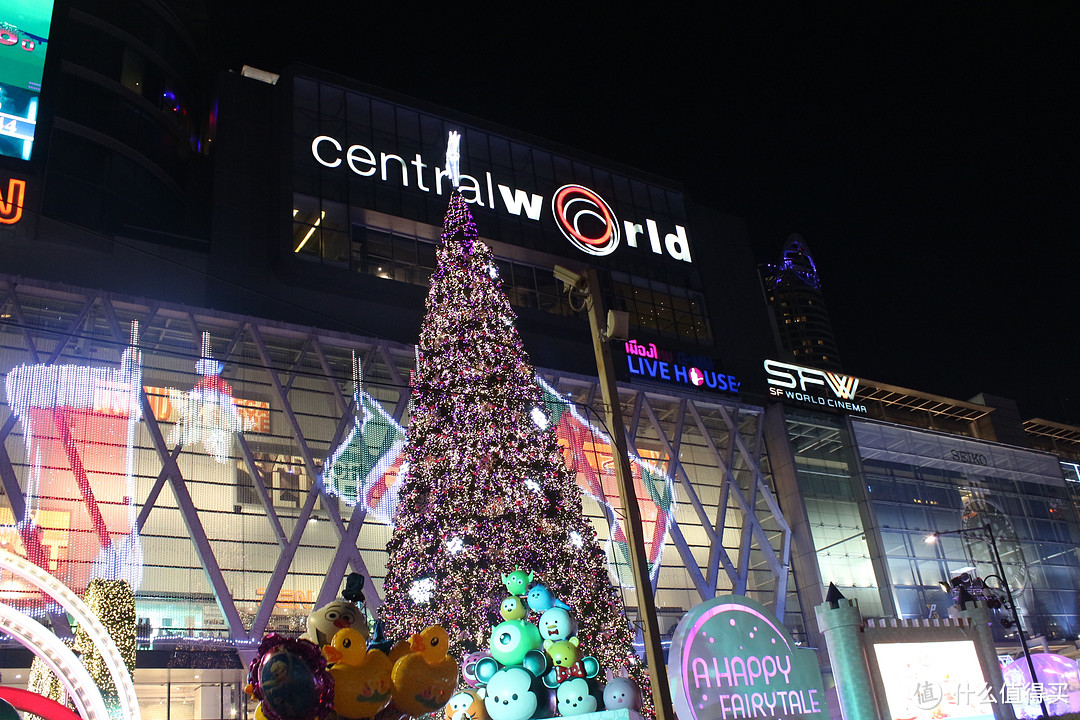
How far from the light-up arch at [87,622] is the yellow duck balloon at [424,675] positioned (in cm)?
233

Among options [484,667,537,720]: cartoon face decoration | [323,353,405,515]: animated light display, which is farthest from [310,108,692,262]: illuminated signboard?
[484,667,537,720]: cartoon face decoration

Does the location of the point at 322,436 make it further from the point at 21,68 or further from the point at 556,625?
the point at 556,625

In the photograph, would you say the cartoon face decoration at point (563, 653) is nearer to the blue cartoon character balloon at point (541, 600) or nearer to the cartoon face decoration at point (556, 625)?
the cartoon face decoration at point (556, 625)

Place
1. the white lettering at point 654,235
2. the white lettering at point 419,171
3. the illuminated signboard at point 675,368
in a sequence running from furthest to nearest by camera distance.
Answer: the white lettering at point 654,235, the illuminated signboard at point 675,368, the white lettering at point 419,171

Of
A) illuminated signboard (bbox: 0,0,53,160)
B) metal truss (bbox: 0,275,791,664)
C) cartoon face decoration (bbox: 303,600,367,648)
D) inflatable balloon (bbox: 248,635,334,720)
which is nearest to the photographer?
inflatable balloon (bbox: 248,635,334,720)

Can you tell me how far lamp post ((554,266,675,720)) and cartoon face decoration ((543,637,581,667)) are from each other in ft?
3.27

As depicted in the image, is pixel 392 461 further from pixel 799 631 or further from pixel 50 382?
pixel 799 631

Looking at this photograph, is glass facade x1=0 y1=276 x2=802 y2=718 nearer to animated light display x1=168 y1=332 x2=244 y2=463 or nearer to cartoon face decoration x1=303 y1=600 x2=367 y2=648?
animated light display x1=168 y1=332 x2=244 y2=463

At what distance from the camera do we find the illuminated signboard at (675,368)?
1457 inches

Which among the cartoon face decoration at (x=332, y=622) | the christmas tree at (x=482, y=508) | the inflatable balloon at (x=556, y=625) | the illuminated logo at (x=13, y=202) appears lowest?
the cartoon face decoration at (x=332, y=622)

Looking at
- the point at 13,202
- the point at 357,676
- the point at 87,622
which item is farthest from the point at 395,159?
the point at 87,622

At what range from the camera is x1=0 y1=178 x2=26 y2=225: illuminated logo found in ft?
87.4

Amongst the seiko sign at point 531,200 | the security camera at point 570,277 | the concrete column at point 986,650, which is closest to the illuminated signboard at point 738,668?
the security camera at point 570,277

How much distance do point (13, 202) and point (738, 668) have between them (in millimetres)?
24491
